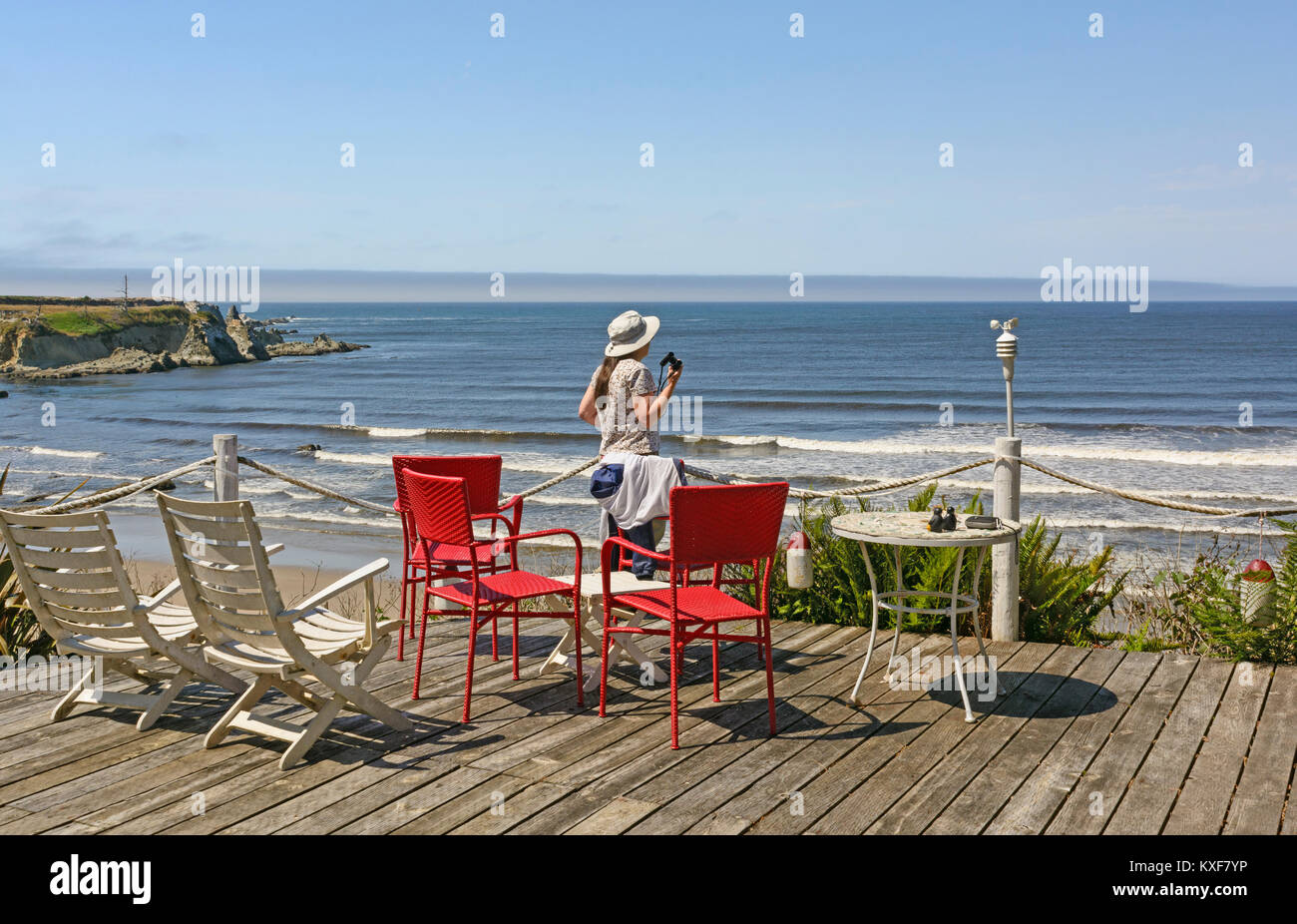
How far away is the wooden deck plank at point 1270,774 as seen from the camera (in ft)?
11.8

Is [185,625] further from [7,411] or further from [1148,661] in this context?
[7,411]

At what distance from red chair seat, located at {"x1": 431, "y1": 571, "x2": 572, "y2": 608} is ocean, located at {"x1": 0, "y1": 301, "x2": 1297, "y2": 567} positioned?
8.01m

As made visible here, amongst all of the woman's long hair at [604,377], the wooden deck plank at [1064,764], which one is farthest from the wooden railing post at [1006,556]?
the woman's long hair at [604,377]

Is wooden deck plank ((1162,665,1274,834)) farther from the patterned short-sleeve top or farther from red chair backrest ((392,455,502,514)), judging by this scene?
red chair backrest ((392,455,502,514))

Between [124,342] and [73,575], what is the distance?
191ft

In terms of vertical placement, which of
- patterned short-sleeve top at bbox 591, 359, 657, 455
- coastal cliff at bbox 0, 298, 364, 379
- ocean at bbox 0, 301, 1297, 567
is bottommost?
ocean at bbox 0, 301, 1297, 567

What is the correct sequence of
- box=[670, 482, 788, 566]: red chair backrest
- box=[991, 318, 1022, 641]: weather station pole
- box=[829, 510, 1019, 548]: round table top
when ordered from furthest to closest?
1. box=[991, 318, 1022, 641]: weather station pole
2. box=[829, 510, 1019, 548]: round table top
3. box=[670, 482, 788, 566]: red chair backrest

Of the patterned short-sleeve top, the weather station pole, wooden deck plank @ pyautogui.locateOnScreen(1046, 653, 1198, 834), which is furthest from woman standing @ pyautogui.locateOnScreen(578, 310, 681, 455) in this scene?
wooden deck plank @ pyautogui.locateOnScreen(1046, 653, 1198, 834)

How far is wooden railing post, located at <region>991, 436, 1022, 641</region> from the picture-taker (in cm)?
588

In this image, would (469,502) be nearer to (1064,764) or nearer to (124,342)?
(1064,764)

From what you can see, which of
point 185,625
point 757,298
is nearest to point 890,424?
point 185,625
